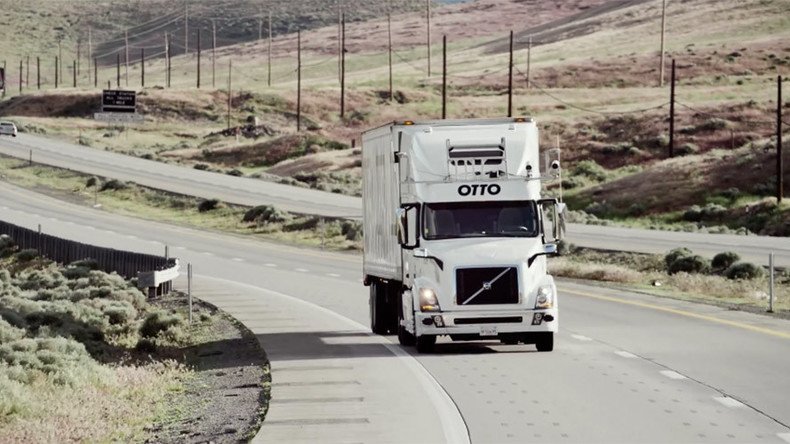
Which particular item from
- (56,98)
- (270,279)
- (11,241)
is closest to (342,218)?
(11,241)

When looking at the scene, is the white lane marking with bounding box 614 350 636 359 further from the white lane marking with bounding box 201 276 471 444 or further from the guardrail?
the guardrail

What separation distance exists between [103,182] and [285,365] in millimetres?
70598

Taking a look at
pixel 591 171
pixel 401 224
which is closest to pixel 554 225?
pixel 401 224

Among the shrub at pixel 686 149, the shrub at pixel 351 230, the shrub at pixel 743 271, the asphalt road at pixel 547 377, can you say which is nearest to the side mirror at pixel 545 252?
the asphalt road at pixel 547 377

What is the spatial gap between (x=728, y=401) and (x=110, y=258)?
1250 inches

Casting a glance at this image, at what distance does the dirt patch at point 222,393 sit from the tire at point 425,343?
7.55ft

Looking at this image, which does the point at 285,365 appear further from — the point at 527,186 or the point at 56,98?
the point at 56,98

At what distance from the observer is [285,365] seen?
2139cm

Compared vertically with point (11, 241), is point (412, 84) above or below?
above

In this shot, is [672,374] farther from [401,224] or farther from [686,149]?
[686,149]

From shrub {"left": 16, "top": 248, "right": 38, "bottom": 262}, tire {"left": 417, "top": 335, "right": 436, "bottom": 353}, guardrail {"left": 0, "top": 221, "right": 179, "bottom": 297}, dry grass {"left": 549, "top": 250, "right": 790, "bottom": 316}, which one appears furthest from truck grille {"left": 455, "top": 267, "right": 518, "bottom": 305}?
shrub {"left": 16, "top": 248, "right": 38, "bottom": 262}

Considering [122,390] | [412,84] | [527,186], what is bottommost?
[122,390]

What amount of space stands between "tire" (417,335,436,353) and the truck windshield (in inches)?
59.7

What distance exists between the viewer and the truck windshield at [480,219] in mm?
22953
